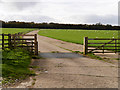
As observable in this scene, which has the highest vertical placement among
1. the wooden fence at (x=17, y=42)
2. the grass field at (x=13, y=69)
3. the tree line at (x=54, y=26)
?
the tree line at (x=54, y=26)

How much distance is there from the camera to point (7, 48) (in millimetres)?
Answer: 12883

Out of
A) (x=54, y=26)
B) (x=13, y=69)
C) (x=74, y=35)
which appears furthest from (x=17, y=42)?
(x=54, y=26)

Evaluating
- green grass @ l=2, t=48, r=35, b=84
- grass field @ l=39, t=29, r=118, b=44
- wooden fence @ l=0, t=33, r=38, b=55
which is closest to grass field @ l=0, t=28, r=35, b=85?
green grass @ l=2, t=48, r=35, b=84

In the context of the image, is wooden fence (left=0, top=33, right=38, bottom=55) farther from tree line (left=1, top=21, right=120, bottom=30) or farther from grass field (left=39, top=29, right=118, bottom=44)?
tree line (left=1, top=21, right=120, bottom=30)

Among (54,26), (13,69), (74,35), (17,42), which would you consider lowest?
(13,69)

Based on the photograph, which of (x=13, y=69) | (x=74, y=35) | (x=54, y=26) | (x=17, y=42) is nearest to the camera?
(x=13, y=69)

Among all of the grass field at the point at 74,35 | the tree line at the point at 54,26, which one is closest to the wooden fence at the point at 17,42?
the grass field at the point at 74,35

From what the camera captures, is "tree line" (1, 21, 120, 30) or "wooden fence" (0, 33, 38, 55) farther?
"tree line" (1, 21, 120, 30)

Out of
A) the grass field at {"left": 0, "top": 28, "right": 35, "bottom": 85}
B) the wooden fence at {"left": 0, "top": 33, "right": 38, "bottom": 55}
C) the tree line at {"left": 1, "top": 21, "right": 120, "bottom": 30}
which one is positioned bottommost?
the grass field at {"left": 0, "top": 28, "right": 35, "bottom": 85}

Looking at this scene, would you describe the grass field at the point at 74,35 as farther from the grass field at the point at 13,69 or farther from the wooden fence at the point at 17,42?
the grass field at the point at 13,69

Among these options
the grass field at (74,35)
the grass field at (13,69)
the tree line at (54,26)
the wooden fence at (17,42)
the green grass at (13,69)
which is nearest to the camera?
the grass field at (13,69)

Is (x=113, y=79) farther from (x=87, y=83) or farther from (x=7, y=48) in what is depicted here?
(x=7, y=48)

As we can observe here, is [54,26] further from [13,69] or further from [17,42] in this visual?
[13,69]

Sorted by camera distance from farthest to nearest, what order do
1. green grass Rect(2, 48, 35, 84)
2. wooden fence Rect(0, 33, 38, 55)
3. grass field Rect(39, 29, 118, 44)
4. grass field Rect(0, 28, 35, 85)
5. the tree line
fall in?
the tree line → grass field Rect(39, 29, 118, 44) → wooden fence Rect(0, 33, 38, 55) → green grass Rect(2, 48, 35, 84) → grass field Rect(0, 28, 35, 85)
